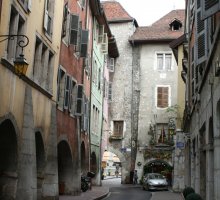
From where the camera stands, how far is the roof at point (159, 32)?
139 feet

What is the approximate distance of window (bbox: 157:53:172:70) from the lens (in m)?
42.3

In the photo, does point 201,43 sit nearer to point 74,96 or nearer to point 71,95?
point 71,95

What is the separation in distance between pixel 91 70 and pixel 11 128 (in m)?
15.7

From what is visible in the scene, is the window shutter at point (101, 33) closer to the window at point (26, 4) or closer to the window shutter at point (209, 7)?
the window at point (26, 4)

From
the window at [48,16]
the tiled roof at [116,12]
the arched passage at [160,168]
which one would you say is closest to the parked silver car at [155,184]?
the arched passage at [160,168]

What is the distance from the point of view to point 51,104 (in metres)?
18.1

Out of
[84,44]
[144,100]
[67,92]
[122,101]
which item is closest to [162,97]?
[144,100]

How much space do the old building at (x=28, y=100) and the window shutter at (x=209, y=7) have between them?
16.5ft

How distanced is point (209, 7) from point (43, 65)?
411 inches

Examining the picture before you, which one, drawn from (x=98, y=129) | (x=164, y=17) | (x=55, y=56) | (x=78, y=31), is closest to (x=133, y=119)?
(x=98, y=129)

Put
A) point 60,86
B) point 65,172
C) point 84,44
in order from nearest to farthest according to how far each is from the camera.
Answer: point 60,86 → point 65,172 → point 84,44

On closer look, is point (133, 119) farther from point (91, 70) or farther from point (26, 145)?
point (26, 145)

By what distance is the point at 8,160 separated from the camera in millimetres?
13805

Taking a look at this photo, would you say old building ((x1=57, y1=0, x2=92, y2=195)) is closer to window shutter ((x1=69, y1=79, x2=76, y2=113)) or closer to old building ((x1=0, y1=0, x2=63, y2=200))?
window shutter ((x1=69, y1=79, x2=76, y2=113))
